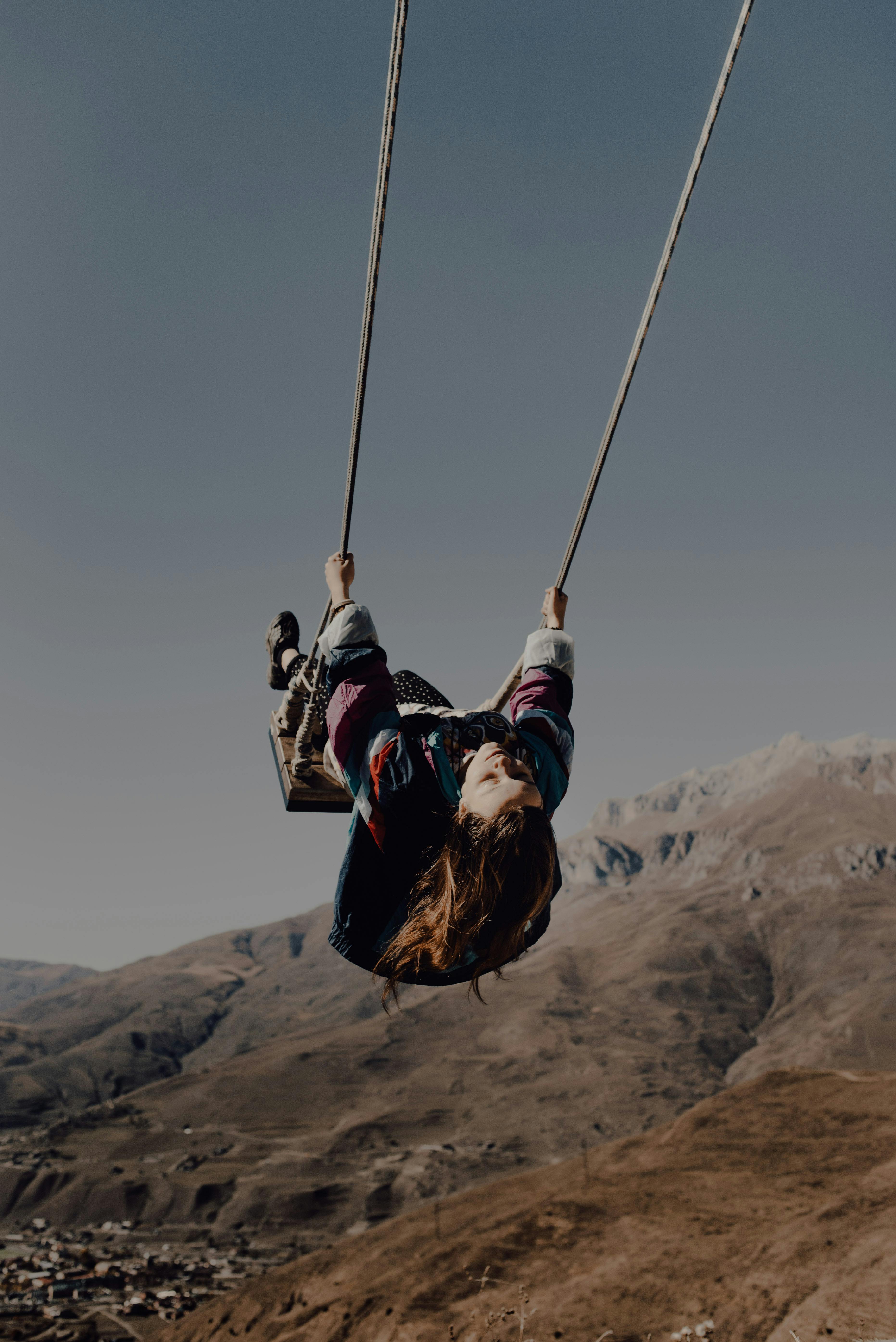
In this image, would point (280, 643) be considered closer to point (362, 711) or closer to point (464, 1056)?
point (362, 711)

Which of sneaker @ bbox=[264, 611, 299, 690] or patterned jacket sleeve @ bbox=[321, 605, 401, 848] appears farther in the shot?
sneaker @ bbox=[264, 611, 299, 690]

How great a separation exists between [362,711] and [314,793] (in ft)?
9.17

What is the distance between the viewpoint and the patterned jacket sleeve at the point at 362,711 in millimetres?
2980

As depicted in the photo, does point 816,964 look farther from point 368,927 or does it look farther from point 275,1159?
point 368,927

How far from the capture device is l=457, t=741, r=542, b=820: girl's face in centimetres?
285

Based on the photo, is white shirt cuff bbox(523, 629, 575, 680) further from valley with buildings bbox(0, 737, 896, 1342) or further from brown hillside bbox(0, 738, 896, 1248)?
brown hillside bbox(0, 738, 896, 1248)

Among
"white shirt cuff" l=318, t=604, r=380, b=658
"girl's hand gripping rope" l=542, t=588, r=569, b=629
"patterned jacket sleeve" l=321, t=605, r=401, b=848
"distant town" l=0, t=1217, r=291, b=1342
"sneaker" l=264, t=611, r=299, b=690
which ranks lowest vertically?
"distant town" l=0, t=1217, r=291, b=1342

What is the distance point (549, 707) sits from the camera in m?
3.59

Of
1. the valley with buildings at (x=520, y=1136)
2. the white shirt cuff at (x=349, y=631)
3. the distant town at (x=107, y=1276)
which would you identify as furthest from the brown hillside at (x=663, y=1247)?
the distant town at (x=107, y=1276)

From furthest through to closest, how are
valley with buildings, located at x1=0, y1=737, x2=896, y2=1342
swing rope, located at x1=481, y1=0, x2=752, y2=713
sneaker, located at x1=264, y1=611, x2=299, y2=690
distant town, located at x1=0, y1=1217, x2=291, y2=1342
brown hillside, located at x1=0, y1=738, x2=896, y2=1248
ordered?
brown hillside, located at x1=0, y1=738, x2=896, y2=1248 → distant town, located at x1=0, y1=1217, x2=291, y2=1342 → valley with buildings, located at x1=0, y1=737, x2=896, y2=1342 → sneaker, located at x1=264, y1=611, x2=299, y2=690 → swing rope, located at x1=481, y1=0, x2=752, y2=713

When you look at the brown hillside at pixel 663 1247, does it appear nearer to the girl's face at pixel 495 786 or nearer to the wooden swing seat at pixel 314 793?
the wooden swing seat at pixel 314 793

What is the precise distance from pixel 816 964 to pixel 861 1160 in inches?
4991

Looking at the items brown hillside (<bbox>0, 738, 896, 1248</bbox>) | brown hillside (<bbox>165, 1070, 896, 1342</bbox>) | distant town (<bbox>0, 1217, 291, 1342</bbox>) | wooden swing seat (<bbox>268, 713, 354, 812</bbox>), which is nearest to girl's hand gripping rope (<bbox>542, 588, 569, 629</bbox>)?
wooden swing seat (<bbox>268, 713, 354, 812</bbox>)

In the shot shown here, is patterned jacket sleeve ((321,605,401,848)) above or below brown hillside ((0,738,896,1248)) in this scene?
above
